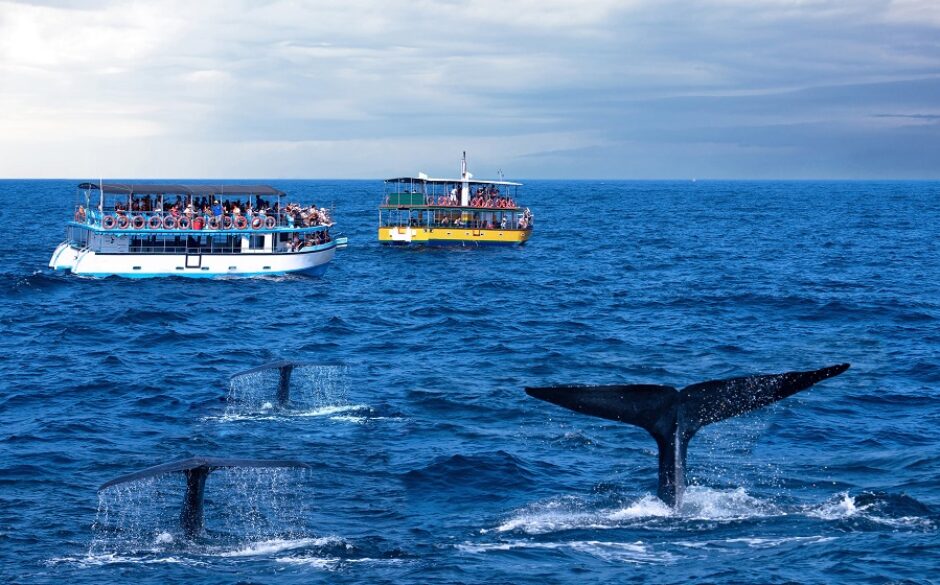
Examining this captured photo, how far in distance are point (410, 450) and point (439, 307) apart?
1203 inches

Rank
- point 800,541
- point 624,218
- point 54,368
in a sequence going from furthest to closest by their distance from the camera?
point 624,218, point 54,368, point 800,541

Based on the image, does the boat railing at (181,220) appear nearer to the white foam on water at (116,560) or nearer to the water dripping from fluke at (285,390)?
Result: the water dripping from fluke at (285,390)

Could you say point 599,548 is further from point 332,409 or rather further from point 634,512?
point 332,409

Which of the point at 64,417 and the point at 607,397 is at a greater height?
the point at 607,397

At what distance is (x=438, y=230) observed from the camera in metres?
92.2


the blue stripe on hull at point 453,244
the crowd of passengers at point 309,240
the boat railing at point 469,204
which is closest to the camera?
the crowd of passengers at point 309,240

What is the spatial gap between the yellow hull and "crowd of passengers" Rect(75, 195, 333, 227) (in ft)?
72.8

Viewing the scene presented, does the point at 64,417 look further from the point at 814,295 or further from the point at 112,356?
the point at 814,295

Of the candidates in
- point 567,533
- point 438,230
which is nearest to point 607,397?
point 567,533

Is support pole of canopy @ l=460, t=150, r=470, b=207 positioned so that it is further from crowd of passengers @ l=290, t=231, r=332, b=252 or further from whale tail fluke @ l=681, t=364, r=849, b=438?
whale tail fluke @ l=681, t=364, r=849, b=438

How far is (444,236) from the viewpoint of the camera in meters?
92.4

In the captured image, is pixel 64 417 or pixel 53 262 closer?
pixel 64 417

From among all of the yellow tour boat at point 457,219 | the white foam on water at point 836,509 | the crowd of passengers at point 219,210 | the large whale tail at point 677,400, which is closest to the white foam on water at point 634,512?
the white foam on water at point 836,509

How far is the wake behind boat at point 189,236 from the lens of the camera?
2557 inches
